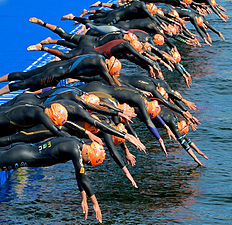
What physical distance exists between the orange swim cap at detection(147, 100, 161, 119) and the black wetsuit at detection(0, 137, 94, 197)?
105 inches

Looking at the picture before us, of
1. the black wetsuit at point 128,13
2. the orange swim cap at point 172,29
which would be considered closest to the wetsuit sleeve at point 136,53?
the black wetsuit at point 128,13

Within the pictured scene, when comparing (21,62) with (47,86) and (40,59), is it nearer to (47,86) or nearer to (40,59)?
(40,59)

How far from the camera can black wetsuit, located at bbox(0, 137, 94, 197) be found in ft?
29.0

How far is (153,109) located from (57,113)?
2.63 meters

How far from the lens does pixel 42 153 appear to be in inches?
359

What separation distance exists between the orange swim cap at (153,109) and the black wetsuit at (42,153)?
267cm

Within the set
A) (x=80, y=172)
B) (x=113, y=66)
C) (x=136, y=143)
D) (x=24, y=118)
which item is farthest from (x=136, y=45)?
(x=80, y=172)

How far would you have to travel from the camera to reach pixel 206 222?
962 centimetres

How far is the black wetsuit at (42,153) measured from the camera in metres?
8.85

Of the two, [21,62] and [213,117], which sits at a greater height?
[21,62]

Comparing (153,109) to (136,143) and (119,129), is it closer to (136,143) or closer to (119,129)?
(119,129)

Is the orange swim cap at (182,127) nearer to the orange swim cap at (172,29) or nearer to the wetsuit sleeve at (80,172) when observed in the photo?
the wetsuit sleeve at (80,172)

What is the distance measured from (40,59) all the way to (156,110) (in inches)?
253

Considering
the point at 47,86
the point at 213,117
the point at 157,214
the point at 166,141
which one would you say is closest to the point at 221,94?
the point at 213,117
